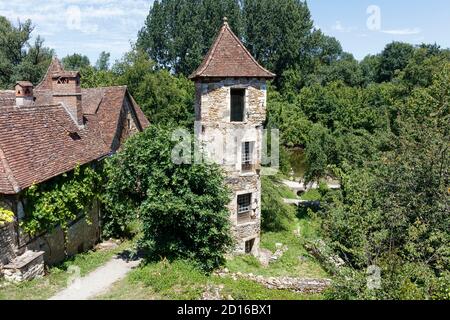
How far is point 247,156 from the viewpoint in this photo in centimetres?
2017

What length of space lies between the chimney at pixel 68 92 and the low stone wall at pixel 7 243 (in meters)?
8.70

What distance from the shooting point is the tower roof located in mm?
18609

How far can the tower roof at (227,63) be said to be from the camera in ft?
61.1

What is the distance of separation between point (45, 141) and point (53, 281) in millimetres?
6360

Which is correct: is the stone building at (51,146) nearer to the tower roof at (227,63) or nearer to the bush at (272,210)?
the tower roof at (227,63)

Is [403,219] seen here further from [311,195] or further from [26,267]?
[311,195]

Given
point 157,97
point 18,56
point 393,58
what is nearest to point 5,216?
point 157,97

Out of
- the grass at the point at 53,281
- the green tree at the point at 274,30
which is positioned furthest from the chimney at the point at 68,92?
the green tree at the point at 274,30

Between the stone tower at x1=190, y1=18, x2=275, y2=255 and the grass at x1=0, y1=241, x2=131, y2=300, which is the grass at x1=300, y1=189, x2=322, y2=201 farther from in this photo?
the grass at x1=0, y1=241, x2=131, y2=300

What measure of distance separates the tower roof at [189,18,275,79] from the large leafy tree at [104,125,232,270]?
365cm

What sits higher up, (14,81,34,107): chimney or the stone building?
(14,81,34,107): chimney

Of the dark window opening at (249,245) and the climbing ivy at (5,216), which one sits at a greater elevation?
the climbing ivy at (5,216)

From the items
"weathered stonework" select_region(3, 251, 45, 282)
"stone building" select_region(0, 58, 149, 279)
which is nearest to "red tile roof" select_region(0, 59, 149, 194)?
"stone building" select_region(0, 58, 149, 279)

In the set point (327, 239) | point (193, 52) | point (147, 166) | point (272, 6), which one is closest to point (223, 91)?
point (147, 166)
